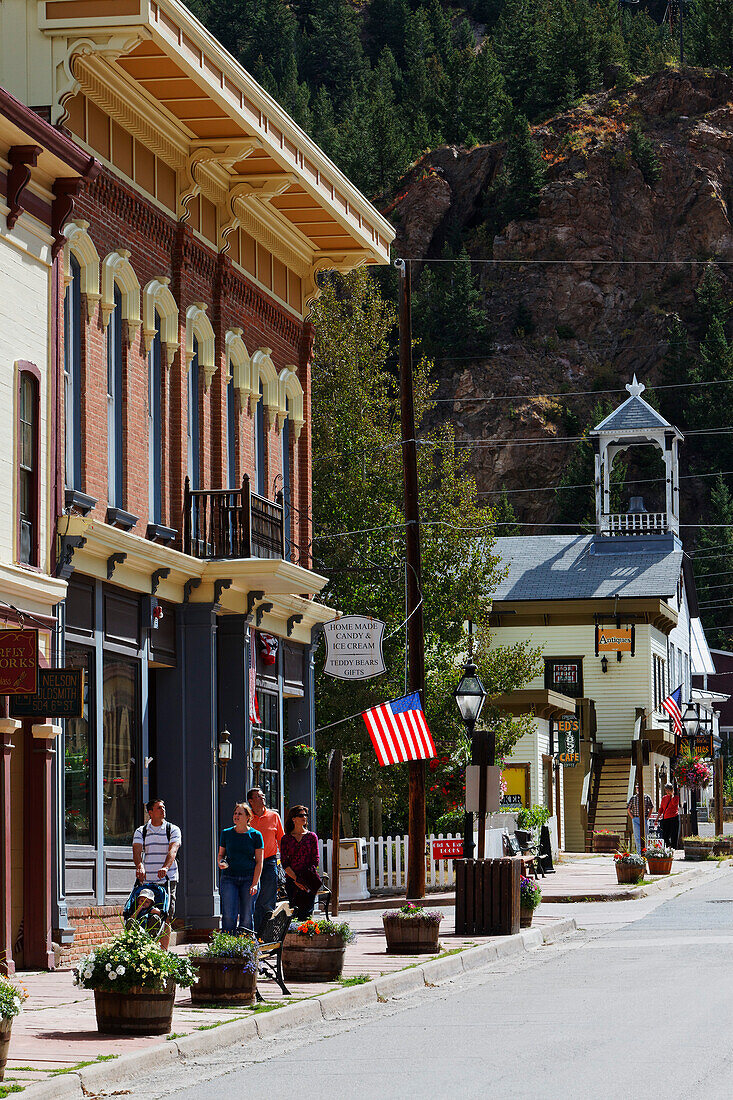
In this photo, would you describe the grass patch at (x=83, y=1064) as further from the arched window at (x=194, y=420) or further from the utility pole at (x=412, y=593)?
the arched window at (x=194, y=420)

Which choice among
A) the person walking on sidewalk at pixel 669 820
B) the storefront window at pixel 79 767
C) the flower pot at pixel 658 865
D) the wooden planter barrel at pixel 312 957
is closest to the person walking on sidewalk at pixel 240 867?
the wooden planter barrel at pixel 312 957

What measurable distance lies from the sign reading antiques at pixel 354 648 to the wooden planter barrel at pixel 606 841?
72.4 ft

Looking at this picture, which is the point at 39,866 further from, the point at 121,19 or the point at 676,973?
the point at 121,19

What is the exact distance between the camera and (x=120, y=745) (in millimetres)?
20000

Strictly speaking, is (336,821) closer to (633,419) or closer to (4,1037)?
(4,1037)

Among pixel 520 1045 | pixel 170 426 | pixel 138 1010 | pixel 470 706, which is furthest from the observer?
pixel 470 706

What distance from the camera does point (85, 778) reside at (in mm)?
18797

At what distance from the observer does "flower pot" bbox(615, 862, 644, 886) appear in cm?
3117

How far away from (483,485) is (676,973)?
76.0 metres

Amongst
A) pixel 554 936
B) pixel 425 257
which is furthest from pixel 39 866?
pixel 425 257

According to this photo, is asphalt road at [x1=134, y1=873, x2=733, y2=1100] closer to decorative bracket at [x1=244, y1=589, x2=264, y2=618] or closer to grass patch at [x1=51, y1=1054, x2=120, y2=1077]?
grass patch at [x1=51, y1=1054, x2=120, y2=1077]

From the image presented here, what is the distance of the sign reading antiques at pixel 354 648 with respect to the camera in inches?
1017

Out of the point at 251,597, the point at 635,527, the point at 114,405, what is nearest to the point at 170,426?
the point at 114,405

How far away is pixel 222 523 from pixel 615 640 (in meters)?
31.4
